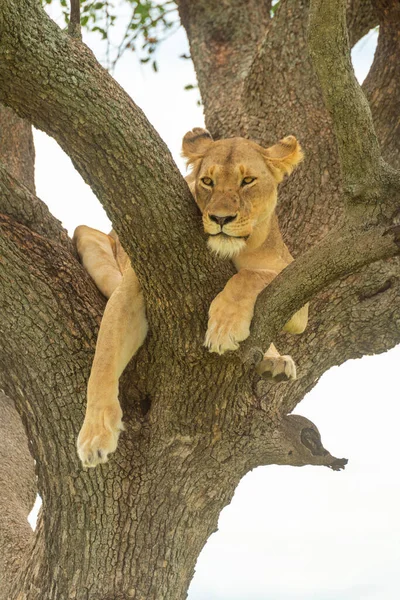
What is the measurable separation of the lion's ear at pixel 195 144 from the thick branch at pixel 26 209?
0.78m

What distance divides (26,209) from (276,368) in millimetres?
1513

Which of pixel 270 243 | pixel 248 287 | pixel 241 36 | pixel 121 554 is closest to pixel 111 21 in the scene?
pixel 241 36

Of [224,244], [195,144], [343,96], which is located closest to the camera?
[343,96]

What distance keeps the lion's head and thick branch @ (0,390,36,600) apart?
2052 millimetres

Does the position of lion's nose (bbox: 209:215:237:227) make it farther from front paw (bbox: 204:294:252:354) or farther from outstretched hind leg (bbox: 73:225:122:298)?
outstretched hind leg (bbox: 73:225:122:298)

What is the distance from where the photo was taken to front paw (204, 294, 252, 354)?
3.30m

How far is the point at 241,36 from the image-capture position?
6234mm

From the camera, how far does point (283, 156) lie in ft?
12.5

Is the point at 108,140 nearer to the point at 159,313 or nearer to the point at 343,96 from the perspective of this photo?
the point at 159,313

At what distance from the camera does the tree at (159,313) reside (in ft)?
10.4

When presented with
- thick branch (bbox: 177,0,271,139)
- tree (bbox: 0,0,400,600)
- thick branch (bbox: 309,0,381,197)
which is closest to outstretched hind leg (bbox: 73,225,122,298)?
tree (bbox: 0,0,400,600)

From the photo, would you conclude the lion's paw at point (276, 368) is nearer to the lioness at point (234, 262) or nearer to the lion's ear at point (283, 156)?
the lioness at point (234, 262)

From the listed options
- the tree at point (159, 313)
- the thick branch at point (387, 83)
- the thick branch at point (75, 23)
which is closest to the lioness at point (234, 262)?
the tree at point (159, 313)

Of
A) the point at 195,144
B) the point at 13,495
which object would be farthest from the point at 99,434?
the point at 13,495
